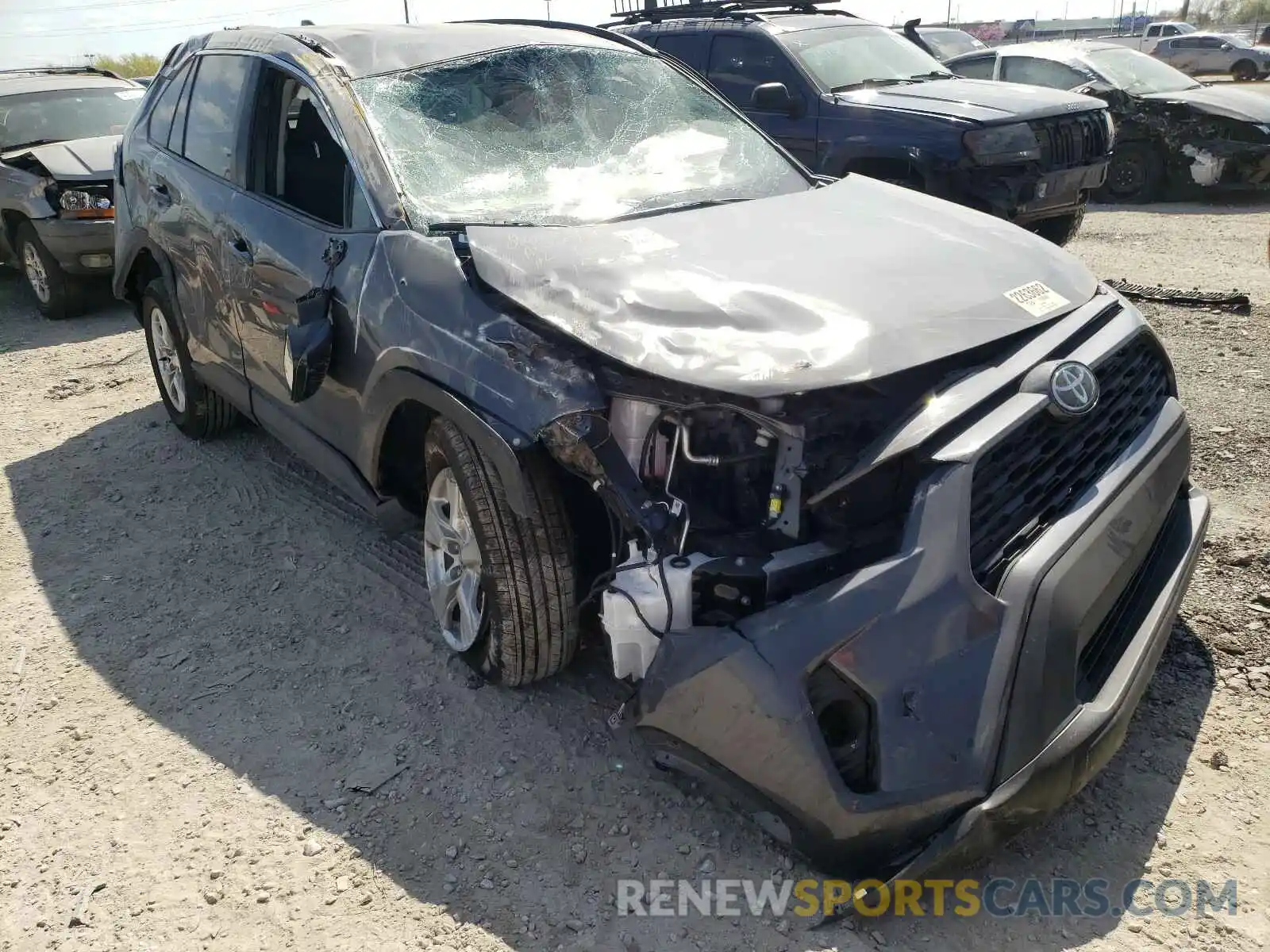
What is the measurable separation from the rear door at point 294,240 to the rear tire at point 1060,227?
5.83 meters

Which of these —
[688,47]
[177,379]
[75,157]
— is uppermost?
[688,47]

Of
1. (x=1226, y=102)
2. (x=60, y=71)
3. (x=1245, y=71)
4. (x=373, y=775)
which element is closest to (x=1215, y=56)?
(x=1245, y=71)

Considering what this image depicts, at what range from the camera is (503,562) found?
2.72 m

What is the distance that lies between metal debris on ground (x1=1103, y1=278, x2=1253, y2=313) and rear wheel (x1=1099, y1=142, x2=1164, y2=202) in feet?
14.1

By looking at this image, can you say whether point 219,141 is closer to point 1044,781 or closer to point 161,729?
point 161,729

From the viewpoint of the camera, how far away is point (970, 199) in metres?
6.95

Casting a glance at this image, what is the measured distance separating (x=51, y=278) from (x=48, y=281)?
68mm

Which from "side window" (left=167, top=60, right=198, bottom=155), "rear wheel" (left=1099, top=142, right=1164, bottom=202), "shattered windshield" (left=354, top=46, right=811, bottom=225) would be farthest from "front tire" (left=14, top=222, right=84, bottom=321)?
"rear wheel" (left=1099, top=142, right=1164, bottom=202)

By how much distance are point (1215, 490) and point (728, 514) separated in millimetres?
2539

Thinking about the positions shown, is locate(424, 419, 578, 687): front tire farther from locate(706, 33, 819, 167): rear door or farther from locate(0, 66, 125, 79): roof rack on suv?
locate(0, 66, 125, 79): roof rack on suv

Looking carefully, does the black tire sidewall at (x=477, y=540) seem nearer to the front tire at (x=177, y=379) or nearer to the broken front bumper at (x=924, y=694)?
the broken front bumper at (x=924, y=694)

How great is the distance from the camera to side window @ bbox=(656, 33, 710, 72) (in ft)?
27.3

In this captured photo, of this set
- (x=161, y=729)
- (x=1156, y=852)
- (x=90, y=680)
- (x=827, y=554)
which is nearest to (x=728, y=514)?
(x=827, y=554)

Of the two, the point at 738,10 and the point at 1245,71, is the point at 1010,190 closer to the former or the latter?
the point at 738,10
